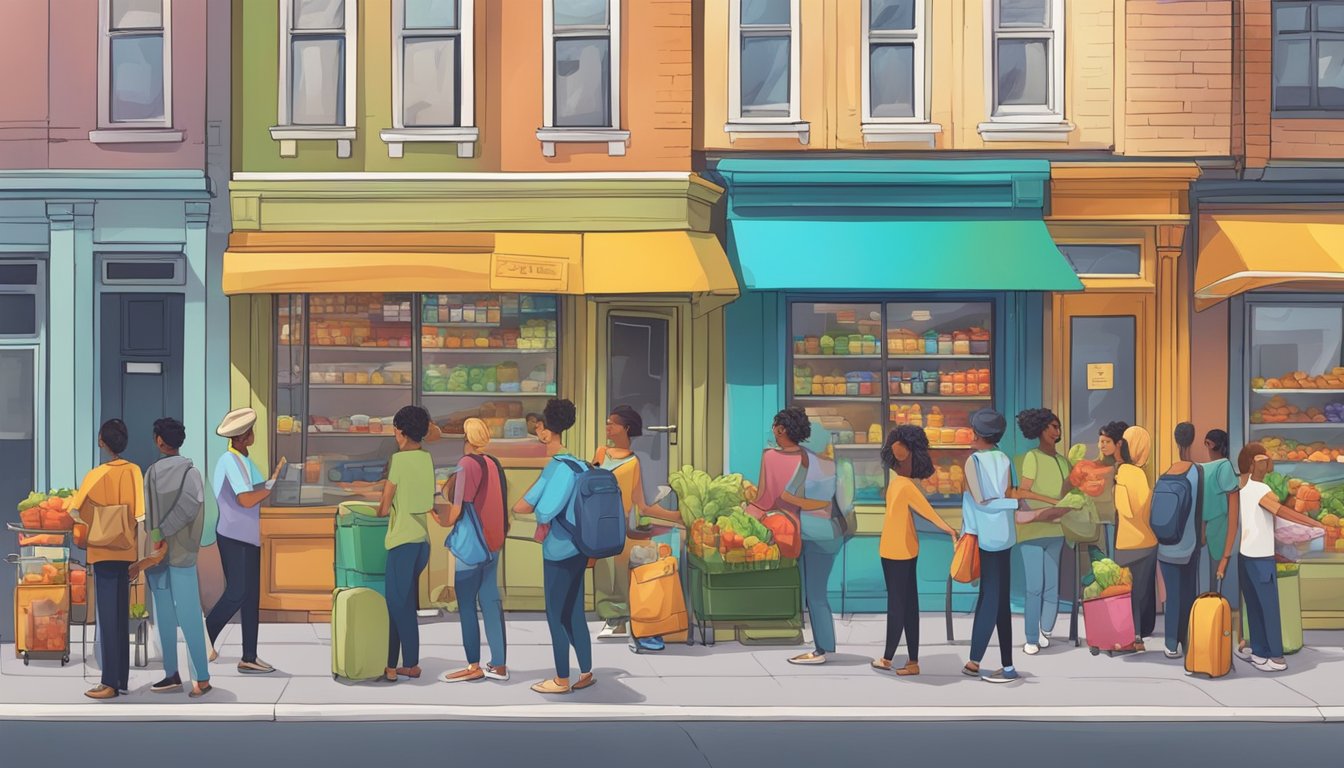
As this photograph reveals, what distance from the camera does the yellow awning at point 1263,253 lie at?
1398 centimetres

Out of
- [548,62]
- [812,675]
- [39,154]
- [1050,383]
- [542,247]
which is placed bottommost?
[812,675]

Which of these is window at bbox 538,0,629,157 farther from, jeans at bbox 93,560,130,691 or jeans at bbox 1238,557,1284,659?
jeans at bbox 1238,557,1284,659

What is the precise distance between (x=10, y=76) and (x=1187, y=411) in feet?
39.4

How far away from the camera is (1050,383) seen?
14.6 m

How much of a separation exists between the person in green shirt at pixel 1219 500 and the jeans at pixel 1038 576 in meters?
1.25

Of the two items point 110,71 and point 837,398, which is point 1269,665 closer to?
point 837,398

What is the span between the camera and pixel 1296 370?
1491 centimetres

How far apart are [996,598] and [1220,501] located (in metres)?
2.60

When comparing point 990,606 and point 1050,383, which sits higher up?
point 1050,383

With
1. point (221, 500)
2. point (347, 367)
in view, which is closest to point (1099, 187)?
point (347, 367)

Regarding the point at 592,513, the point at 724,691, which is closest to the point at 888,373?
the point at 724,691

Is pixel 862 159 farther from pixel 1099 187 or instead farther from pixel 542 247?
pixel 542 247

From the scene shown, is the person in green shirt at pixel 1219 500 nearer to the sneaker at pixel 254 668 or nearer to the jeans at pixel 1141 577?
the jeans at pixel 1141 577

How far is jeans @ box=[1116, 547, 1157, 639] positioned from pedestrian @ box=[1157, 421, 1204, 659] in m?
0.21
